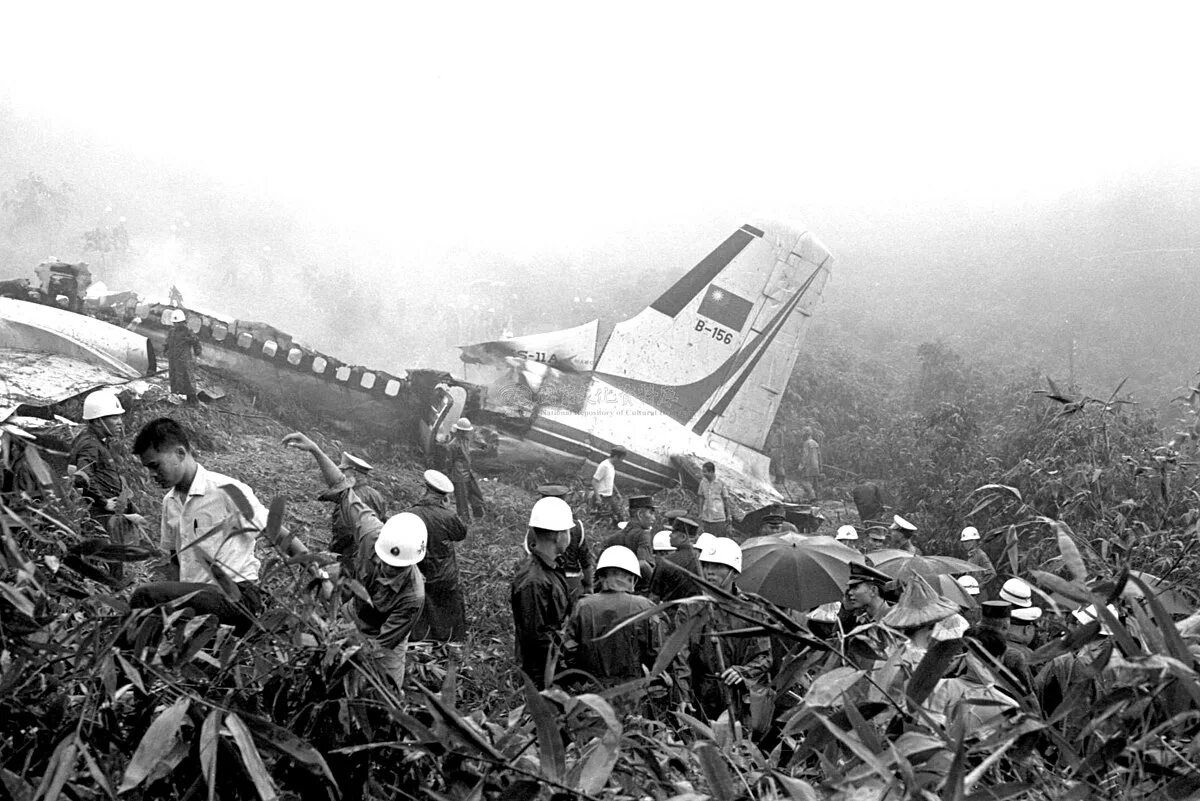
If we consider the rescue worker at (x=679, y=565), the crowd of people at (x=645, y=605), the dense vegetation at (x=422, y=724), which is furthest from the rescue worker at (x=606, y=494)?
the dense vegetation at (x=422, y=724)

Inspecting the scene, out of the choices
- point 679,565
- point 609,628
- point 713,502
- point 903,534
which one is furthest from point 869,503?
point 609,628

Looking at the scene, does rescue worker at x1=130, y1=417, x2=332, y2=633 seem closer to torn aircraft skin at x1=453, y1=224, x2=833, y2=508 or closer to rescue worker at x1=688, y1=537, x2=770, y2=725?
rescue worker at x1=688, y1=537, x2=770, y2=725

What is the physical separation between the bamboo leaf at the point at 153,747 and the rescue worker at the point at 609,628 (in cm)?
235

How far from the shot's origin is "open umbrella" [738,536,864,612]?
17.8 ft

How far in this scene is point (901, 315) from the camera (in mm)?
31953

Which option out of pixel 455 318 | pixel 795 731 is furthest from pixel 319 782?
pixel 455 318

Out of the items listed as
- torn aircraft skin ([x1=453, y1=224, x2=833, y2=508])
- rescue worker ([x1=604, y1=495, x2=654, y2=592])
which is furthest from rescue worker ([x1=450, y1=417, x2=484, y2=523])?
rescue worker ([x1=604, y1=495, x2=654, y2=592])

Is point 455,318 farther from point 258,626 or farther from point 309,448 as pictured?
point 258,626

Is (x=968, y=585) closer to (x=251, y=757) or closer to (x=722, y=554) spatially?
(x=722, y=554)

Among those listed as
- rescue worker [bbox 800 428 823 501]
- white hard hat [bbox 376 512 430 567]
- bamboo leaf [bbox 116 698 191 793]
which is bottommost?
rescue worker [bbox 800 428 823 501]

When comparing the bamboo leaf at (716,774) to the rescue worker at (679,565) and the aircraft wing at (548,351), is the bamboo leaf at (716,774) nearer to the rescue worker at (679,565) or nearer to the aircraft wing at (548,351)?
the rescue worker at (679,565)

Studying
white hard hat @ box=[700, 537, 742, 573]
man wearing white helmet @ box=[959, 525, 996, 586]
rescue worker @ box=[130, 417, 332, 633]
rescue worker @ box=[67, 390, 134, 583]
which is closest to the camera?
rescue worker @ box=[130, 417, 332, 633]

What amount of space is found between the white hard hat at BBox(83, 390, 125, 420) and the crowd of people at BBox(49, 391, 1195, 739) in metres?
0.01

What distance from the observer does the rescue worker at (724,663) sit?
13.9ft
